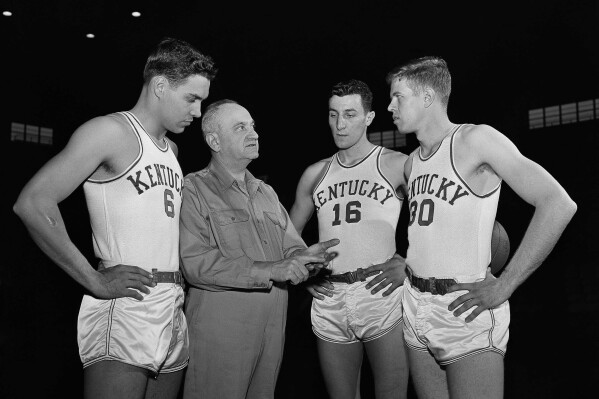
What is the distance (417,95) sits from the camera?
2834mm

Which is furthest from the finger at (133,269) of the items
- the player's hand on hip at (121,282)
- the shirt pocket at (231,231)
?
the shirt pocket at (231,231)

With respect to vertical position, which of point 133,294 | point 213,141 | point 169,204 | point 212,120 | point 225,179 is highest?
point 212,120

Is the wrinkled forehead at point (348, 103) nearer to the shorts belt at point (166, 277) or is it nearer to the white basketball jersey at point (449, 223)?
the white basketball jersey at point (449, 223)

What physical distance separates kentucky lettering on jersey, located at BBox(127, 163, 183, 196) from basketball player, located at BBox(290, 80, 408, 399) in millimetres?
1246

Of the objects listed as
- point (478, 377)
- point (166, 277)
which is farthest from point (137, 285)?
point (478, 377)

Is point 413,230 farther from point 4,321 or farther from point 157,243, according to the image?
point 4,321

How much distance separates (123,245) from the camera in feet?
8.11

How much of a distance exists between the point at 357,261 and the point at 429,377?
3.41 feet

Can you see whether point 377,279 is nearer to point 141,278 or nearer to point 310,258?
point 310,258

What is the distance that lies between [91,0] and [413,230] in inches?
308

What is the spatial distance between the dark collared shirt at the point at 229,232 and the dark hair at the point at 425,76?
833mm

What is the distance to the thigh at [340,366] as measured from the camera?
352 cm

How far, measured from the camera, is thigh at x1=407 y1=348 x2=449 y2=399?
2.65 meters

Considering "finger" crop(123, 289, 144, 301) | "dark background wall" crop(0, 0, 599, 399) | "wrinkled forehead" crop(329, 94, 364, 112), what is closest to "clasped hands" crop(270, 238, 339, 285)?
"finger" crop(123, 289, 144, 301)
